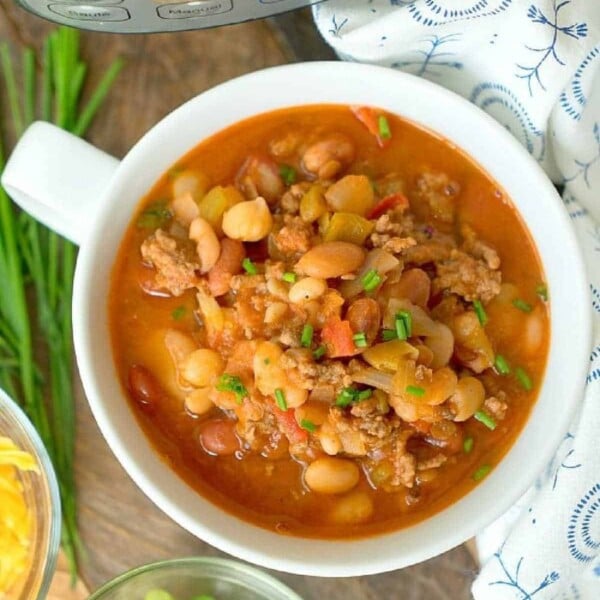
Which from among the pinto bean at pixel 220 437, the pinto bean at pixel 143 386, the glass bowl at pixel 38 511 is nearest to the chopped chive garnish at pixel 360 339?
the pinto bean at pixel 220 437

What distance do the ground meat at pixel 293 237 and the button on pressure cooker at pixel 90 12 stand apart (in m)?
0.48

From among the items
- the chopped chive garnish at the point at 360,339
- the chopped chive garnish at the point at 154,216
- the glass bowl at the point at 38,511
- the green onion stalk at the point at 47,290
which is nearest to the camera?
the chopped chive garnish at the point at 360,339

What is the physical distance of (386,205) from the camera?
1949mm

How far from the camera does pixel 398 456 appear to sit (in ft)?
6.21

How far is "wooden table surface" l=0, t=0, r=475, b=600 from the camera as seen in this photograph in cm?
222

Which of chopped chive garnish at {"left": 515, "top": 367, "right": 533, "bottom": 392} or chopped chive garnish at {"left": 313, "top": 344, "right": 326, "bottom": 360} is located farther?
chopped chive garnish at {"left": 515, "top": 367, "right": 533, "bottom": 392}

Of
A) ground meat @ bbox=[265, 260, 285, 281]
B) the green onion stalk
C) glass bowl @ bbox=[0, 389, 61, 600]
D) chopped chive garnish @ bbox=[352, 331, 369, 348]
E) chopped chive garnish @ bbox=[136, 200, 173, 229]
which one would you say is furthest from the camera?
the green onion stalk

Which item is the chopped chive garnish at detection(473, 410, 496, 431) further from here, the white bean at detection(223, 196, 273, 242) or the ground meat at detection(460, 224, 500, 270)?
the white bean at detection(223, 196, 273, 242)

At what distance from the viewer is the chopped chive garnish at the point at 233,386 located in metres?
1.86

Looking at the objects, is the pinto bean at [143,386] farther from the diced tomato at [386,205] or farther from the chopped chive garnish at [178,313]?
the diced tomato at [386,205]

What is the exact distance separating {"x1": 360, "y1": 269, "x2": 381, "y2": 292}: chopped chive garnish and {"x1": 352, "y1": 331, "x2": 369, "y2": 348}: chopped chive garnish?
0.09 metres

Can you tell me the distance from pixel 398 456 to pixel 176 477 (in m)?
0.43

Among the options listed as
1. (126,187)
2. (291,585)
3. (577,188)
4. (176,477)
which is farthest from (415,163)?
(291,585)

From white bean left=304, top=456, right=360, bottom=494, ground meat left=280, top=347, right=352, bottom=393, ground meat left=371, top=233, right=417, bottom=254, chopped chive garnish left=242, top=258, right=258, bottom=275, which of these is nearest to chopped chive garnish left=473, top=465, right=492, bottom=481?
white bean left=304, top=456, right=360, bottom=494
